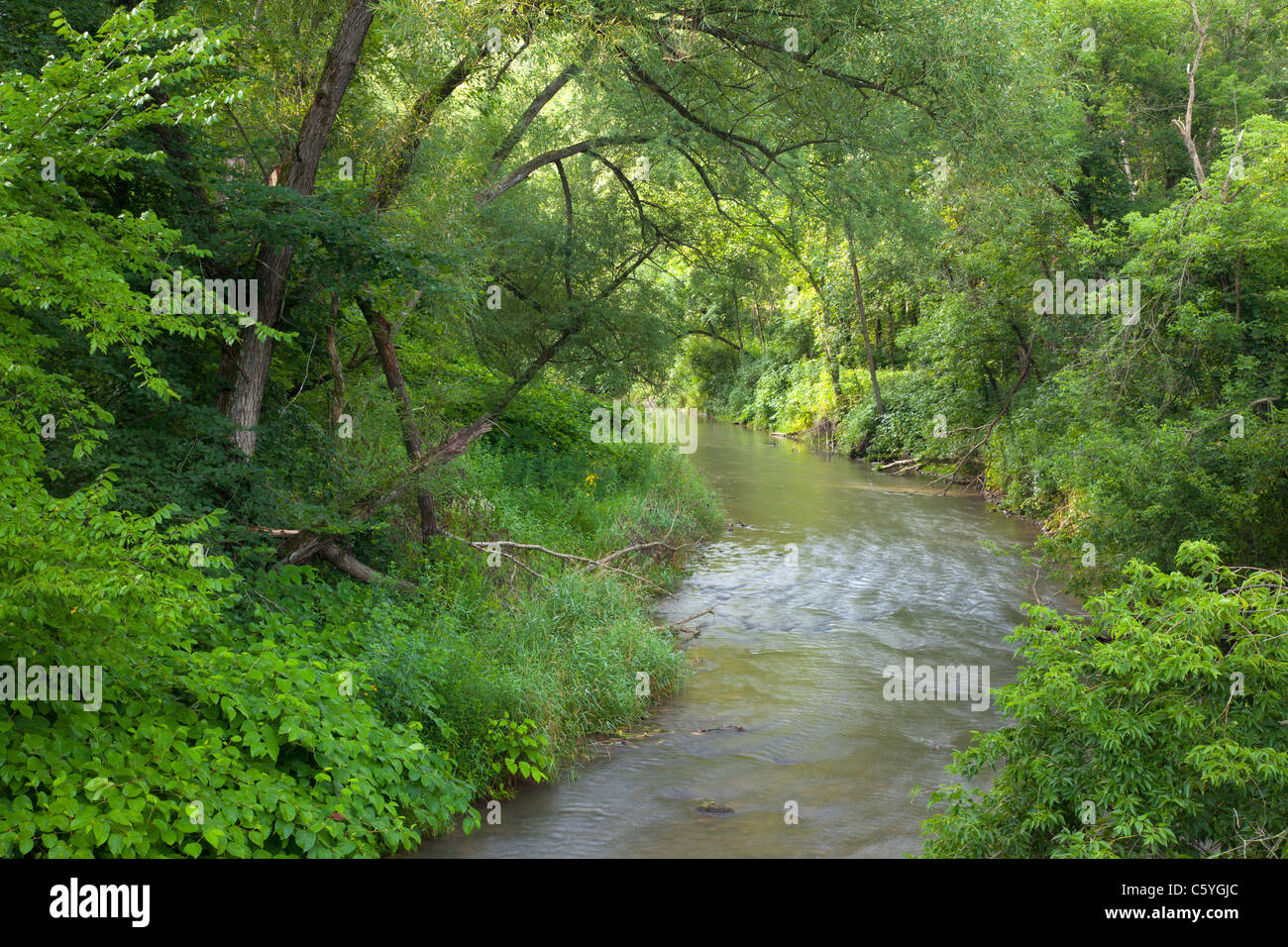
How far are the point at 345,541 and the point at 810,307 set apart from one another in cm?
2999

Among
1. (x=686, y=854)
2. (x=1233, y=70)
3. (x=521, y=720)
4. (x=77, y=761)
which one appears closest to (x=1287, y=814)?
(x=686, y=854)

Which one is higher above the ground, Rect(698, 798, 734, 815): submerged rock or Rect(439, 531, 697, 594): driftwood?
Rect(439, 531, 697, 594): driftwood

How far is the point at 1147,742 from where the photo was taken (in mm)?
4699

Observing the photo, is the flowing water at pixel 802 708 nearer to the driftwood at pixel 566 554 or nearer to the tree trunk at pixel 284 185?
the driftwood at pixel 566 554

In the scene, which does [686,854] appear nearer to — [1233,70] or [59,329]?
[59,329]

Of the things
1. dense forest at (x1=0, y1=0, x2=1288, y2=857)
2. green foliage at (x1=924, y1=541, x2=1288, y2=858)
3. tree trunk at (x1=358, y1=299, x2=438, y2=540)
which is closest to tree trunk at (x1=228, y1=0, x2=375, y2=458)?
dense forest at (x1=0, y1=0, x2=1288, y2=857)

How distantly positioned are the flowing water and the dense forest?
519 millimetres

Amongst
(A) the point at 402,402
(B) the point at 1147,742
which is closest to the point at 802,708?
(B) the point at 1147,742

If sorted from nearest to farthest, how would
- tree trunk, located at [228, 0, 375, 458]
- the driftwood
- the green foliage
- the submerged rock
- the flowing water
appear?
1. the green foliage
2. the flowing water
3. the submerged rock
4. tree trunk, located at [228, 0, 375, 458]
5. the driftwood

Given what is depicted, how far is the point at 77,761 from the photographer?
454 centimetres

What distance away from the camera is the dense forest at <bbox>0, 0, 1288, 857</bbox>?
4.71 m

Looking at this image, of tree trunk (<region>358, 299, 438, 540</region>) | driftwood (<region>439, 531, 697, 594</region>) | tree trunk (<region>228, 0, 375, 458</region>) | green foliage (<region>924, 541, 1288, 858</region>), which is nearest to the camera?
green foliage (<region>924, 541, 1288, 858</region>)

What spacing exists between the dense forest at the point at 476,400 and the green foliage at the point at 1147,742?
1.0 inches

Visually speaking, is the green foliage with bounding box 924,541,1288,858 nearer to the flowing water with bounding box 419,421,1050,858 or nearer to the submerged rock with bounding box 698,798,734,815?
the flowing water with bounding box 419,421,1050,858
